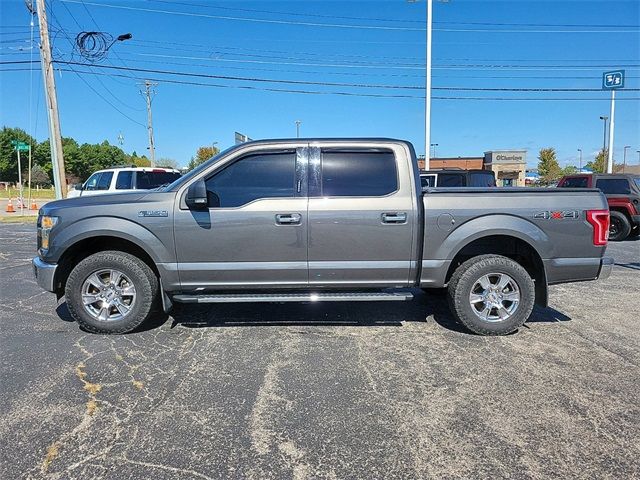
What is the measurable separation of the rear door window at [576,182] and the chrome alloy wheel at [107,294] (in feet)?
42.6

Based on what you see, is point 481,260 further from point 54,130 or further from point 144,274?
point 54,130

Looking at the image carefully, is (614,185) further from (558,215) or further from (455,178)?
(558,215)

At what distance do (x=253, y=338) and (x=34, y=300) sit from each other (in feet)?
11.9

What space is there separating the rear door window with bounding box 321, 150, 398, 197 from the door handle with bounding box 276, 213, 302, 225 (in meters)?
0.37

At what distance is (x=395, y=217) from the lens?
4508 mm

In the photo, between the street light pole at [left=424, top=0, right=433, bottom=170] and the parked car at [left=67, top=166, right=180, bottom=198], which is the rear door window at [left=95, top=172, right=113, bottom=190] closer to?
the parked car at [left=67, top=166, right=180, bottom=198]

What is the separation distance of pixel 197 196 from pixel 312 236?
3.90ft

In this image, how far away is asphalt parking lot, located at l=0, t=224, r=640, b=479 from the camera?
2.57 meters

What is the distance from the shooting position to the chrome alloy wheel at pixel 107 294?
460 centimetres

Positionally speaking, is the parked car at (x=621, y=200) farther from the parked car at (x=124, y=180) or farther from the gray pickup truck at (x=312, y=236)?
the parked car at (x=124, y=180)

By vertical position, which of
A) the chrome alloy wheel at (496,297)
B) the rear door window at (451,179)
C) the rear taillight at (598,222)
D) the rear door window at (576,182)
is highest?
the rear door window at (451,179)

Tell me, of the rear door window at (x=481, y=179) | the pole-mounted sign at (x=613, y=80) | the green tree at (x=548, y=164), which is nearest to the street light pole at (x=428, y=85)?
the rear door window at (x=481, y=179)

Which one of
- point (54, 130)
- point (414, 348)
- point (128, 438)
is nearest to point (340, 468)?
point (128, 438)

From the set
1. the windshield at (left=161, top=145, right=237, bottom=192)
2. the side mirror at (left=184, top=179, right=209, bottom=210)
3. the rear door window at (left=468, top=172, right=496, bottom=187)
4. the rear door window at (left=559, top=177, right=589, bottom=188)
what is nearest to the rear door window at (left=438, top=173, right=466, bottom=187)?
the rear door window at (left=468, top=172, right=496, bottom=187)
